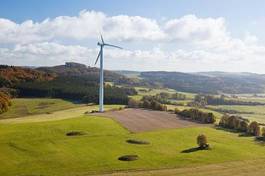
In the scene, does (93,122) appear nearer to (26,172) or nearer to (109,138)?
(109,138)

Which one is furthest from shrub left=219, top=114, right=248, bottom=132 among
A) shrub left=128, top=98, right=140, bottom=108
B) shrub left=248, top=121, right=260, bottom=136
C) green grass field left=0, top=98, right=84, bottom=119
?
green grass field left=0, top=98, right=84, bottom=119

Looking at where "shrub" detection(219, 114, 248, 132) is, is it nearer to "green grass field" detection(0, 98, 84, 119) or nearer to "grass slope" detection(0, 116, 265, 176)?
"grass slope" detection(0, 116, 265, 176)

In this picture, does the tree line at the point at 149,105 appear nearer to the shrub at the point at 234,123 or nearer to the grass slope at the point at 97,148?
the shrub at the point at 234,123

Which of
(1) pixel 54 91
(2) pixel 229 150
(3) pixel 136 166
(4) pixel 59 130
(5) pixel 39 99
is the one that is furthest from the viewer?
(1) pixel 54 91

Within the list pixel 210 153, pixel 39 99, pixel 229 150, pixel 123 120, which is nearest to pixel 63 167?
pixel 210 153

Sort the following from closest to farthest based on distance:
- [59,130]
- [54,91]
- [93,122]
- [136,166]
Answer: [136,166] → [59,130] → [93,122] → [54,91]

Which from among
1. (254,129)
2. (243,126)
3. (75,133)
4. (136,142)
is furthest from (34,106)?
(254,129)

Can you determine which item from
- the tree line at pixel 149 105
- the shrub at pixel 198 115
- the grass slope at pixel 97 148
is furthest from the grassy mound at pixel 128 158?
the tree line at pixel 149 105
